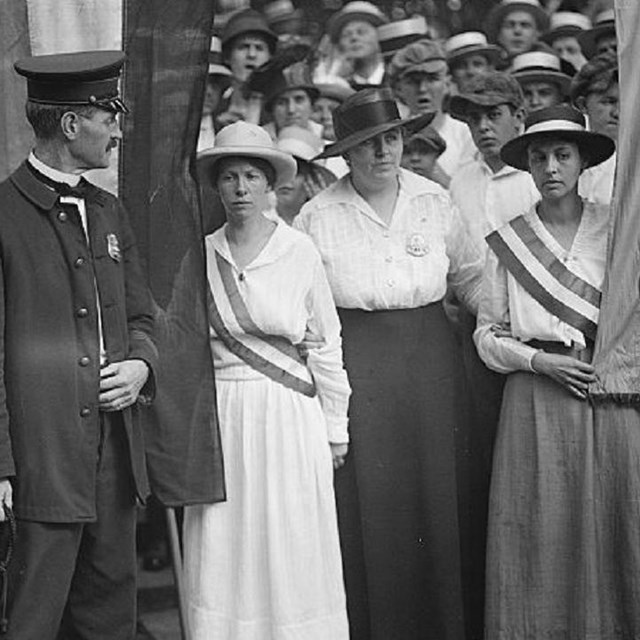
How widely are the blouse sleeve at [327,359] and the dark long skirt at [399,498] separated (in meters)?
0.25

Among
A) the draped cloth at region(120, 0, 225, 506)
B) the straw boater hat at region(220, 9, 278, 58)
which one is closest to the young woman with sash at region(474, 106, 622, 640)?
the draped cloth at region(120, 0, 225, 506)

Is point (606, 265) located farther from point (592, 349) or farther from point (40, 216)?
point (40, 216)

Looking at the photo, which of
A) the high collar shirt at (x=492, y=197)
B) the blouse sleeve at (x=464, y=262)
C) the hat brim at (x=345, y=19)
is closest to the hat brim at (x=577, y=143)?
the blouse sleeve at (x=464, y=262)

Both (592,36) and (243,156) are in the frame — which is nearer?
(243,156)

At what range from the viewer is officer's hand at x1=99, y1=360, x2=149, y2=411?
4059 millimetres

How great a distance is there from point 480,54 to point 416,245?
2.45m

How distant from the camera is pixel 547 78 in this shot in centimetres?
664

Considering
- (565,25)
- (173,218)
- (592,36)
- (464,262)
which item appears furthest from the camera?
(565,25)

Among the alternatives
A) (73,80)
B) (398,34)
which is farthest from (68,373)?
(398,34)

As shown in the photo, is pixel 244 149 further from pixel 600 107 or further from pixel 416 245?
pixel 600 107

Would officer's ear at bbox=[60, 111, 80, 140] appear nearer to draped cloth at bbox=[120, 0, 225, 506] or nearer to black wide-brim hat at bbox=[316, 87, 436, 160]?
draped cloth at bbox=[120, 0, 225, 506]

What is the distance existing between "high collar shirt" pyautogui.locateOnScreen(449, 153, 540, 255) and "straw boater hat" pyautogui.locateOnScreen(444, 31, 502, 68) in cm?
161

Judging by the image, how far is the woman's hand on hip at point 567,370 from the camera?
470 cm

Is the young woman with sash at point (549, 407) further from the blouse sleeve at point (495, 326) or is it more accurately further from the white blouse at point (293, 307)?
the white blouse at point (293, 307)
